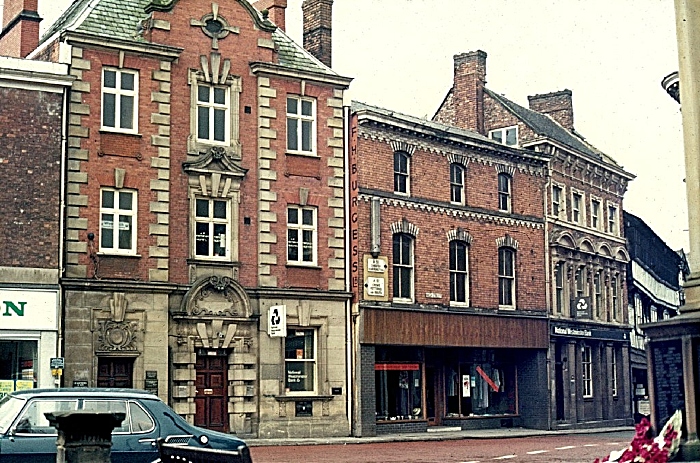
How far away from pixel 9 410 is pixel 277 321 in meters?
17.8

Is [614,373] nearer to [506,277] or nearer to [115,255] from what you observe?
[506,277]

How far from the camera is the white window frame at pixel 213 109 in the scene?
108ft

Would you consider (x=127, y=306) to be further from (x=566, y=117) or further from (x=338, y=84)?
(x=566, y=117)

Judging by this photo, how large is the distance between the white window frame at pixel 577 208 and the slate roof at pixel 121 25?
14.6m

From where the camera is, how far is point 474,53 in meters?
45.3

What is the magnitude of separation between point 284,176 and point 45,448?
20057mm

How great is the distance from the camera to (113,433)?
1534 centimetres

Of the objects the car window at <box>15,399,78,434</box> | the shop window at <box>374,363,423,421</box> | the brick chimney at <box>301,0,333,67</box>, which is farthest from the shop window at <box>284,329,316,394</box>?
the car window at <box>15,399,78,434</box>

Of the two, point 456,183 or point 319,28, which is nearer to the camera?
point 319,28

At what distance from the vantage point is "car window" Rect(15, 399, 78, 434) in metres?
15.0

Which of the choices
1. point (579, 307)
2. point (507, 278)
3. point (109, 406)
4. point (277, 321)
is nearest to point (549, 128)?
point (579, 307)

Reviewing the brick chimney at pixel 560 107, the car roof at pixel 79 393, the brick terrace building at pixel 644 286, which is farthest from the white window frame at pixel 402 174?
the car roof at pixel 79 393

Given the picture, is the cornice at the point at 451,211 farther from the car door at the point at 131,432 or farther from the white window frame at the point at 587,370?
the car door at the point at 131,432

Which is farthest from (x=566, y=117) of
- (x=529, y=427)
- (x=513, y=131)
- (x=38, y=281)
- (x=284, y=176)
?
(x=38, y=281)
